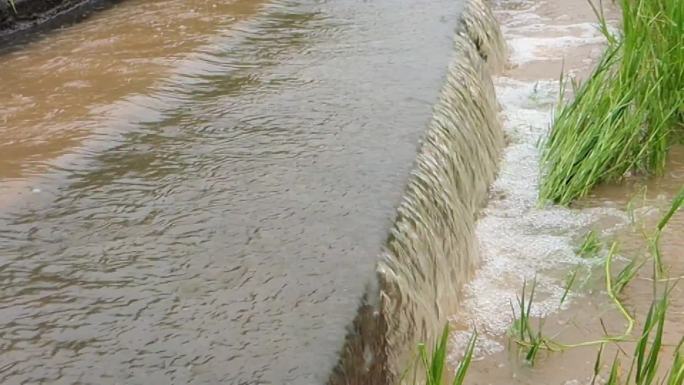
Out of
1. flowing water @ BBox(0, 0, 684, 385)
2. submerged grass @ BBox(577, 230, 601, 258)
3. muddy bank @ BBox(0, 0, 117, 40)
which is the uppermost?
muddy bank @ BBox(0, 0, 117, 40)

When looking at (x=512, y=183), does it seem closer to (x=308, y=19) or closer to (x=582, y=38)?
(x=308, y=19)

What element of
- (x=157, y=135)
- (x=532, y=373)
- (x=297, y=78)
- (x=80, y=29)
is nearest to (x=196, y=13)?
(x=80, y=29)

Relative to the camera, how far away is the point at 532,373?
8.54 feet

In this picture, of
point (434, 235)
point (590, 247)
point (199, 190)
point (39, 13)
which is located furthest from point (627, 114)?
point (39, 13)

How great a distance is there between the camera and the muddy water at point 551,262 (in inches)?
105

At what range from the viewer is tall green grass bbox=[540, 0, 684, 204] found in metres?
3.60

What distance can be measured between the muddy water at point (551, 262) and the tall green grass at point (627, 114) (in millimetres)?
107

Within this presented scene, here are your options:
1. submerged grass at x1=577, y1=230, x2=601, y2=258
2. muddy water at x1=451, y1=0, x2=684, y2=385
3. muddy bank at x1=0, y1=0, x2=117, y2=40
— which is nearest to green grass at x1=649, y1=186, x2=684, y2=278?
muddy water at x1=451, y1=0, x2=684, y2=385

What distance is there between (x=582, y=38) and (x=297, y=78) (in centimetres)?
314

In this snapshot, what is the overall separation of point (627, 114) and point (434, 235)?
1310 mm

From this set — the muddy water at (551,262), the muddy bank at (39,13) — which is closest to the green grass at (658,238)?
the muddy water at (551,262)

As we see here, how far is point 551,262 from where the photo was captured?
324 centimetres

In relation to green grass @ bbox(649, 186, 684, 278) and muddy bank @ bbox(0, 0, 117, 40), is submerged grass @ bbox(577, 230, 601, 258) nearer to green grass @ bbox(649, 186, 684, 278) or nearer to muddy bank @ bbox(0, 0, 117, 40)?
green grass @ bbox(649, 186, 684, 278)

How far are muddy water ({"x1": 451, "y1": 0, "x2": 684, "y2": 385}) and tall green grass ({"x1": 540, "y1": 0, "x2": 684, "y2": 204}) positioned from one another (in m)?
0.11
